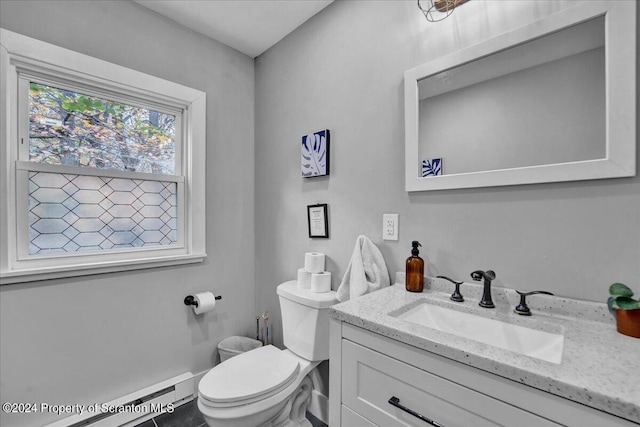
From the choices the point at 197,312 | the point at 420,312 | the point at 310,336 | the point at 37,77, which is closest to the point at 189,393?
the point at 197,312

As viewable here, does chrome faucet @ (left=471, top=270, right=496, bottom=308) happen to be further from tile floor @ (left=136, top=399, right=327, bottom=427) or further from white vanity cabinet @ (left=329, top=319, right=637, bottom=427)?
tile floor @ (left=136, top=399, right=327, bottom=427)

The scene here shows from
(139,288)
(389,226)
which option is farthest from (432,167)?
(139,288)

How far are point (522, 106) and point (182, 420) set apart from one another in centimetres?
234

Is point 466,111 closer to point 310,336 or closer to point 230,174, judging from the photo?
point 310,336

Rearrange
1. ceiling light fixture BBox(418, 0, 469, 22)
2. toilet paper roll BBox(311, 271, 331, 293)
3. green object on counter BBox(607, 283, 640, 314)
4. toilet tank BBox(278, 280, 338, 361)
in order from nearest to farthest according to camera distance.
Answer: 1. green object on counter BBox(607, 283, 640, 314)
2. ceiling light fixture BBox(418, 0, 469, 22)
3. toilet tank BBox(278, 280, 338, 361)
4. toilet paper roll BBox(311, 271, 331, 293)

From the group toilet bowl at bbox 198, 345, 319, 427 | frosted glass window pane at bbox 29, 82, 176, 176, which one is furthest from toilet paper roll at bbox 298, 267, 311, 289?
frosted glass window pane at bbox 29, 82, 176, 176

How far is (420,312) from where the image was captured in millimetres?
1126

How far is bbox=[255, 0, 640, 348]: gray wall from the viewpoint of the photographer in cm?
Answer: 94

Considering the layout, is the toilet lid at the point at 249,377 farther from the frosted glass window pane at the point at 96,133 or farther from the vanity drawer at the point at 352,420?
the frosted glass window pane at the point at 96,133

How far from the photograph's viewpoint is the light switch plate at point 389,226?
1392 mm

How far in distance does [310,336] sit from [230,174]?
129 centimetres

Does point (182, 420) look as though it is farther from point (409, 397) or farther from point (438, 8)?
point (438, 8)

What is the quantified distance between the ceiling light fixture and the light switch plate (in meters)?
0.90

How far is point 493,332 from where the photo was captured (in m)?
0.98
